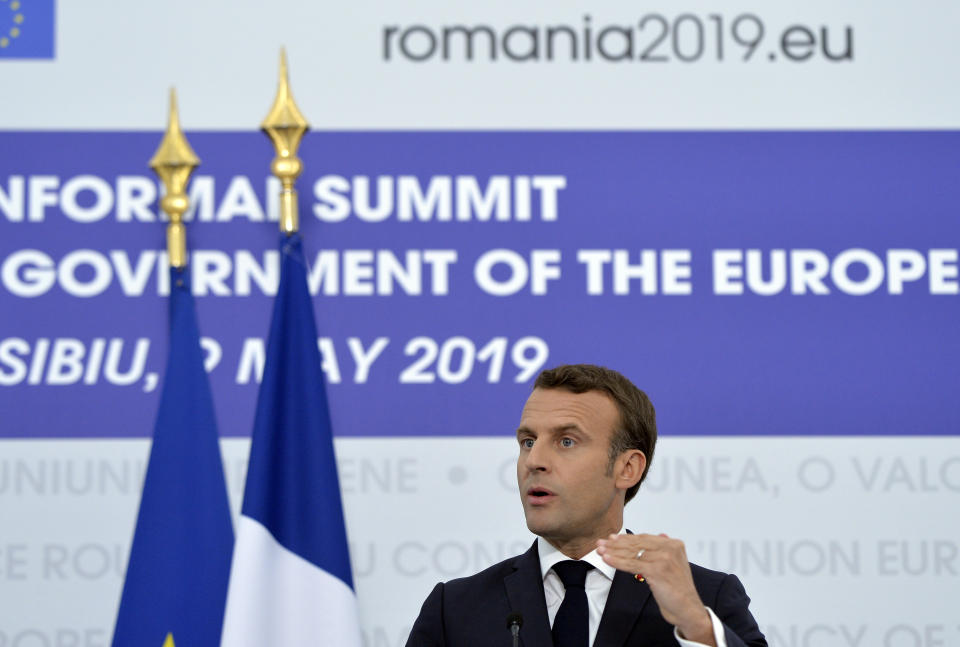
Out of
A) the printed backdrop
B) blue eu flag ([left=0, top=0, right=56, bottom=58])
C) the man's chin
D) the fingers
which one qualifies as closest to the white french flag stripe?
the printed backdrop

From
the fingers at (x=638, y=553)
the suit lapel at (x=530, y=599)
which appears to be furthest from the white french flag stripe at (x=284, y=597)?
the fingers at (x=638, y=553)

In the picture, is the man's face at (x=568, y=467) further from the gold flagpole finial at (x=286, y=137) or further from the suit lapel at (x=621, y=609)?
the gold flagpole finial at (x=286, y=137)

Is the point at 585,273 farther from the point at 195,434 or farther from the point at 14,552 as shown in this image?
the point at 14,552

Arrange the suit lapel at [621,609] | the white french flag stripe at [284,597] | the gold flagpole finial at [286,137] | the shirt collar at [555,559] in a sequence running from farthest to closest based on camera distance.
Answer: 1. the gold flagpole finial at [286,137]
2. the white french flag stripe at [284,597]
3. the shirt collar at [555,559]
4. the suit lapel at [621,609]

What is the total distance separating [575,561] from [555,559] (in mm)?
39

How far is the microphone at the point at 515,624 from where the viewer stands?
2.04 metres

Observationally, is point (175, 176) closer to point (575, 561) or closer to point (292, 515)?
point (292, 515)

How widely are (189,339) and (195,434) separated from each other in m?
0.26

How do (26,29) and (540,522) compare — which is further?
(26,29)

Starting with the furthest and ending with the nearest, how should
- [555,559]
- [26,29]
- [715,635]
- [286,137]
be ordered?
1. [26,29]
2. [286,137]
3. [555,559]
4. [715,635]

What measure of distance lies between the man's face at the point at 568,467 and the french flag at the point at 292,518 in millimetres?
995

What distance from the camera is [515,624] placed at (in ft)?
6.76

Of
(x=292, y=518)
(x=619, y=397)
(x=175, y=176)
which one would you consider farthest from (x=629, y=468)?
(x=175, y=176)

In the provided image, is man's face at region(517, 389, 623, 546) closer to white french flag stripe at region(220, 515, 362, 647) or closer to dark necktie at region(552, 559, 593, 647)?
dark necktie at region(552, 559, 593, 647)
